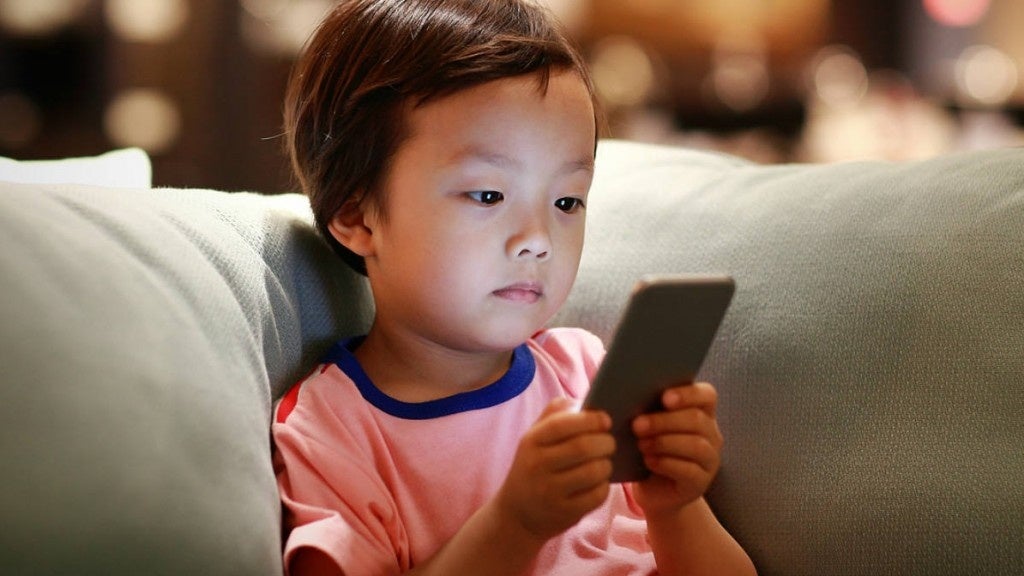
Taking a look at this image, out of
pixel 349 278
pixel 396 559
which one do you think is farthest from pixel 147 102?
pixel 396 559

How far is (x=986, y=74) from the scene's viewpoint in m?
4.96

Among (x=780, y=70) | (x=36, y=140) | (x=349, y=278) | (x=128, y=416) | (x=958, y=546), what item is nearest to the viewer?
(x=128, y=416)

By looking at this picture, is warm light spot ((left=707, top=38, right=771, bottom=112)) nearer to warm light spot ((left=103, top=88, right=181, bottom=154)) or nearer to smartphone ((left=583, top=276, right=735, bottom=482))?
warm light spot ((left=103, top=88, right=181, bottom=154))

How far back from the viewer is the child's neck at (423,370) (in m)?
1.00

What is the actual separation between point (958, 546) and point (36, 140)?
13.2 ft

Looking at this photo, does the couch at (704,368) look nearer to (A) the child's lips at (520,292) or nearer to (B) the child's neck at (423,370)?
(B) the child's neck at (423,370)

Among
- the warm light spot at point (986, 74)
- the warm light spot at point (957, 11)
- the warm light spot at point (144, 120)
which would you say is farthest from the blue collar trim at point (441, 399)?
the warm light spot at point (957, 11)

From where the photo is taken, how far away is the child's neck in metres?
1.00

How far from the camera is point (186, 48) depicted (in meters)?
4.24

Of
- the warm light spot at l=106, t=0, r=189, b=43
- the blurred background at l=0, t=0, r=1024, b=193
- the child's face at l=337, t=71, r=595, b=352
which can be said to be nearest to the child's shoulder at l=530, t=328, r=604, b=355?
the child's face at l=337, t=71, r=595, b=352

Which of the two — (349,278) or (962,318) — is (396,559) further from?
(962,318)

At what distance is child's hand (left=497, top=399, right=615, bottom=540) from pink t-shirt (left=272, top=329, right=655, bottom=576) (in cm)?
16

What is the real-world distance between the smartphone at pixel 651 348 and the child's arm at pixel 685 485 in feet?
0.05

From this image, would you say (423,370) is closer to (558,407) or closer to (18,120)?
(558,407)
